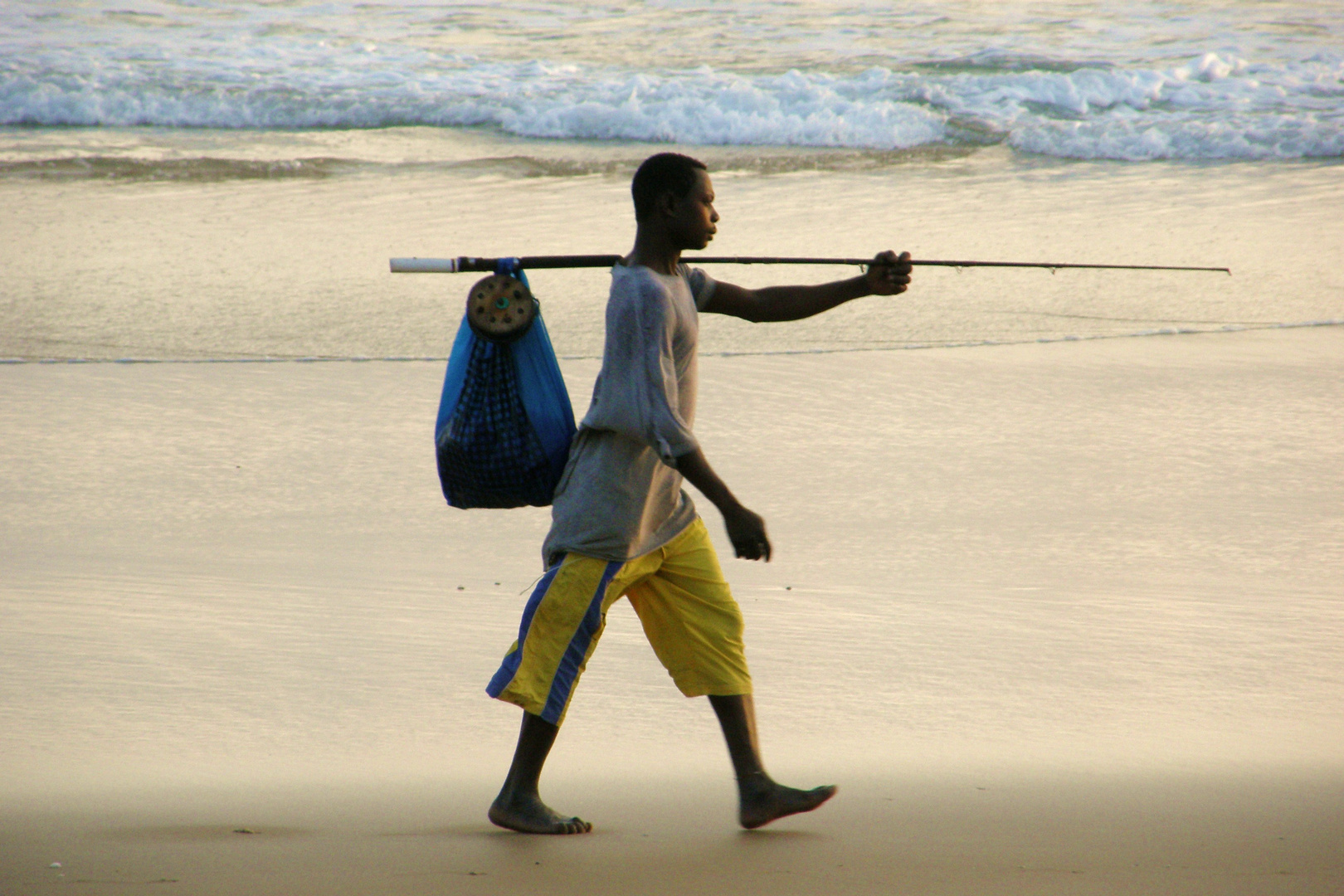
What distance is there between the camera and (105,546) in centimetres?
436

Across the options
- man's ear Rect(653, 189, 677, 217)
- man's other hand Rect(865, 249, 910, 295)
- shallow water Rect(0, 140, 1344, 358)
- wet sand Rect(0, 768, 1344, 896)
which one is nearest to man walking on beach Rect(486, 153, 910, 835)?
man's ear Rect(653, 189, 677, 217)

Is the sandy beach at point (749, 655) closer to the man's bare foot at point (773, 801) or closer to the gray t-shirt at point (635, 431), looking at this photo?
the man's bare foot at point (773, 801)

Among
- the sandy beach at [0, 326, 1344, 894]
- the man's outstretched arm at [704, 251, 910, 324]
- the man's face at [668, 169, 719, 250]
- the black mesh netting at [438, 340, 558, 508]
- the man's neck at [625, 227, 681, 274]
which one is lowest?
the sandy beach at [0, 326, 1344, 894]

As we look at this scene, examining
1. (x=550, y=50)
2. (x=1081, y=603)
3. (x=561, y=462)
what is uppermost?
(x=550, y=50)

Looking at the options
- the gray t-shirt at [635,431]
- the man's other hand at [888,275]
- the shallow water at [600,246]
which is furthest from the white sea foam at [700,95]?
the gray t-shirt at [635,431]

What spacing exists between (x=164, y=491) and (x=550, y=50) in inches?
535

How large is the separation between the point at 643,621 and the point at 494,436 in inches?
18.6

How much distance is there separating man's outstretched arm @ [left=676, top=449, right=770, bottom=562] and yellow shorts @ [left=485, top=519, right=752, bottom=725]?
0.20 meters

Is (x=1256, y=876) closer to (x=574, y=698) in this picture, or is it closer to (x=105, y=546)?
(x=574, y=698)

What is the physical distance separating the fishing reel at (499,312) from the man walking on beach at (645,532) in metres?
0.17

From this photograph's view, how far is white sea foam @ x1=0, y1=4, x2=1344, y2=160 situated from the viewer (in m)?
14.6

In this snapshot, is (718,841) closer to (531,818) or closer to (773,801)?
(773,801)

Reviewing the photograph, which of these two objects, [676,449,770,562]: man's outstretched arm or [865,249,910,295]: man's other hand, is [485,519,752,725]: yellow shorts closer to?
[676,449,770,562]: man's outstretched arm

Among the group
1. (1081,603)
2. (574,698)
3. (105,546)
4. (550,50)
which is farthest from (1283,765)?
(550,50)
